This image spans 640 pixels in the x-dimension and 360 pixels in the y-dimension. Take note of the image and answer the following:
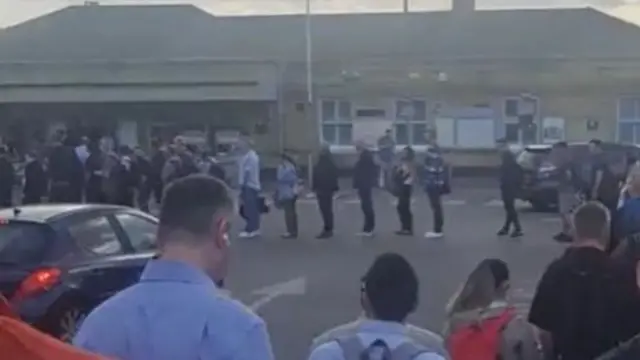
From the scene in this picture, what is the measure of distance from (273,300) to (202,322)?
12.8 metres

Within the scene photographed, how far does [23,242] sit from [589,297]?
20.2 feet

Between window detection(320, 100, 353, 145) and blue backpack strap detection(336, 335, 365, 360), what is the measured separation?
44.0 meters

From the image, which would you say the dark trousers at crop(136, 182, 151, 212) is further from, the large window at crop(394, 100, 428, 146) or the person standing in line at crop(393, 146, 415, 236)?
the large window at crop(394, 100, 428, 146)

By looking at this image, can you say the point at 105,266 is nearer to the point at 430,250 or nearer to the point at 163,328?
the point at 163,328

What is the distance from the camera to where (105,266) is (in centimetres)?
1145

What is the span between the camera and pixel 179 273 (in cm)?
354

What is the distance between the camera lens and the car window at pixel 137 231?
39.3ft

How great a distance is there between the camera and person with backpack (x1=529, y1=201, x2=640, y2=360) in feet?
20.5

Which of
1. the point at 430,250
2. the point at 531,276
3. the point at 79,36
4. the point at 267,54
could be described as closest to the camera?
the point at 531,276

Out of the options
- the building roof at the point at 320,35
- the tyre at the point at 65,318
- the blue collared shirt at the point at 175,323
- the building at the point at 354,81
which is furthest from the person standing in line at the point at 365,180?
the building roof at the point at 320,35

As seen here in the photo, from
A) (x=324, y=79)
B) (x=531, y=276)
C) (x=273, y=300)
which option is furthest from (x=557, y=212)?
(x=324, y=79)

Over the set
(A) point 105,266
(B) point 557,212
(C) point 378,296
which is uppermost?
(C) point 378,296

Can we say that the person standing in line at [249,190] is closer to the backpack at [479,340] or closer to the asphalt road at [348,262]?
the asphalt road at [348,262]

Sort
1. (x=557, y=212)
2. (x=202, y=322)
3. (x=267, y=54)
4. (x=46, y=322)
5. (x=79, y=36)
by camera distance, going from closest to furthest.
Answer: (x=202, y=322)
(x=46, y=322)
(x=557, y=212)
(x=267, y=54)
(x=79, y=36)
